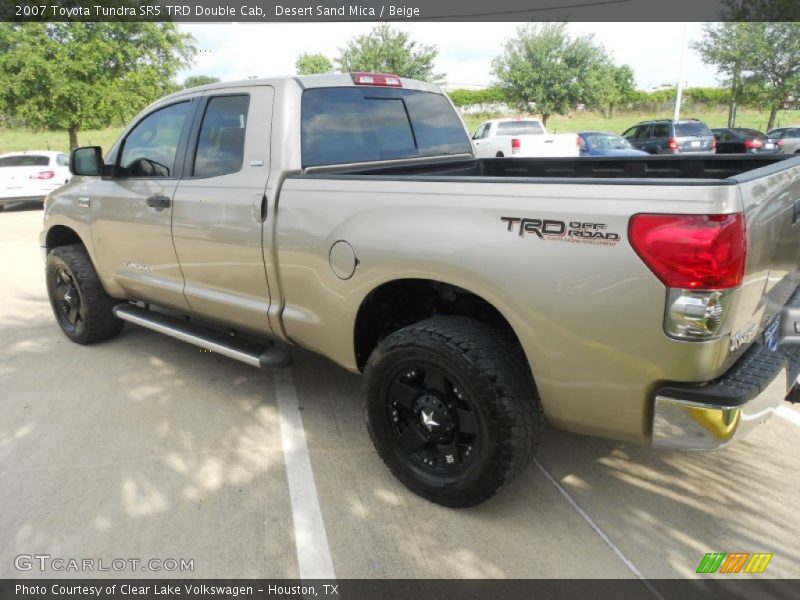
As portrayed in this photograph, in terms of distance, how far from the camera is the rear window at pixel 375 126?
10.9ft

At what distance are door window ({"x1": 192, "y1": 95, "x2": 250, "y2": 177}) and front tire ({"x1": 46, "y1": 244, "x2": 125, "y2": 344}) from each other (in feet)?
5.54

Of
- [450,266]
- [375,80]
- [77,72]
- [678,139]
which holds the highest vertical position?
[77,72]

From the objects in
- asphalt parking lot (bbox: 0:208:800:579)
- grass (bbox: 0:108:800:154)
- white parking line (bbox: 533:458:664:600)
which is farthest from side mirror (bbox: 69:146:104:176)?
grass (bbox: 0:108:800:154)

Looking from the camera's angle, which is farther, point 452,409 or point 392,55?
point 392,55

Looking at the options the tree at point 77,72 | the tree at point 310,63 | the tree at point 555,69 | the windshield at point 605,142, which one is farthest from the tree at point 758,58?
the tree at point 310,63

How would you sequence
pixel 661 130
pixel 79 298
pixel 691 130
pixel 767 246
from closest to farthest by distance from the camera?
pixel 767 246 < pixel 79 298 < pixel 691 130 < pixel 661 130

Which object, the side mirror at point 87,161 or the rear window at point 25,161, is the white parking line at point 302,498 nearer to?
the side mirror at point 87,161

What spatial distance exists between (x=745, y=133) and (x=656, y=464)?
23.3m

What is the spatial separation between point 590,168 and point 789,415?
1.94m

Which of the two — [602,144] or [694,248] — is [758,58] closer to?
[602,144]

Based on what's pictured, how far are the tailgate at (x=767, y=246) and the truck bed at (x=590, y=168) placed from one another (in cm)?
46

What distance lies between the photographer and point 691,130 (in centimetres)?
1852

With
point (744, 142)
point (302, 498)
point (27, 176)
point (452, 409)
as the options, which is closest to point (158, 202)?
point (302, 498)

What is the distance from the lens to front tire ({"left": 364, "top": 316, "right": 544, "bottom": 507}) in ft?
7.89
